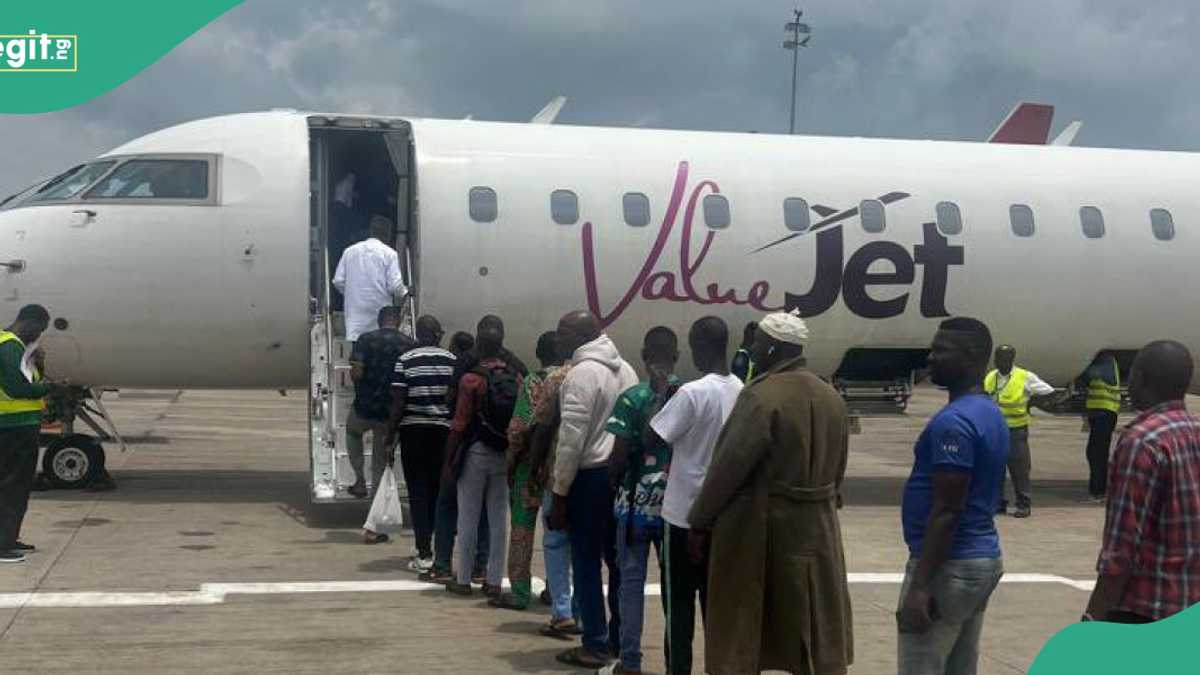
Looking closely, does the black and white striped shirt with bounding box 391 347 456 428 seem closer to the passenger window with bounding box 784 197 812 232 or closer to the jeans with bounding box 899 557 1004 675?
the jeans with bounding box 899 557 1004 675

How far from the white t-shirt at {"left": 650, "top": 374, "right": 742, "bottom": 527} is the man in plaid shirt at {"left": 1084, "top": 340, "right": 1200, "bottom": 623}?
6.76 feet

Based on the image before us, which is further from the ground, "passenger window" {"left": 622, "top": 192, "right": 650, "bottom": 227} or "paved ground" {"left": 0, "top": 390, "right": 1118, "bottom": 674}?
"passenger window" {"left": 622, "top": 192, "right": 650, "bottom": 227}

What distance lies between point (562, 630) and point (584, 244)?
602 centimetres

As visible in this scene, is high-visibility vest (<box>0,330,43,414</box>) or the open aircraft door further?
the open aircraft door

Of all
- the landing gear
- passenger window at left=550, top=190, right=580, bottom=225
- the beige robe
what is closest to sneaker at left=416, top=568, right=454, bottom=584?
the beige robe

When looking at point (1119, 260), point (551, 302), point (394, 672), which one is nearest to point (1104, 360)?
point (1119, 260)

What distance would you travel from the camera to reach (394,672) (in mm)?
6961

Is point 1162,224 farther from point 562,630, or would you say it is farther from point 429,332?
point 562,630

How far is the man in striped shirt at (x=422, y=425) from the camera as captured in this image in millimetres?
9461

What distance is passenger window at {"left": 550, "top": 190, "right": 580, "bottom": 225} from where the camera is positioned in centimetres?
1316

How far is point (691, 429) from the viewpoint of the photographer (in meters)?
6.21

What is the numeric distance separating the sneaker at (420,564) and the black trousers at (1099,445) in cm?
825

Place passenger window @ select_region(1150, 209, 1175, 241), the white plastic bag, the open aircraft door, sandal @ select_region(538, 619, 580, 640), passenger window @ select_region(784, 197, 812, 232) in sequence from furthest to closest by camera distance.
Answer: passenger window @ select_region(1150, 209, 1175, 241), passenger window @ select_region(784, 197, 812, 232), the open aircraft door, the white plastic bag, sandal @ select_region(538, 619, 580, 640)

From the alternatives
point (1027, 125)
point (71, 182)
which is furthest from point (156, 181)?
point (1027, 125)
